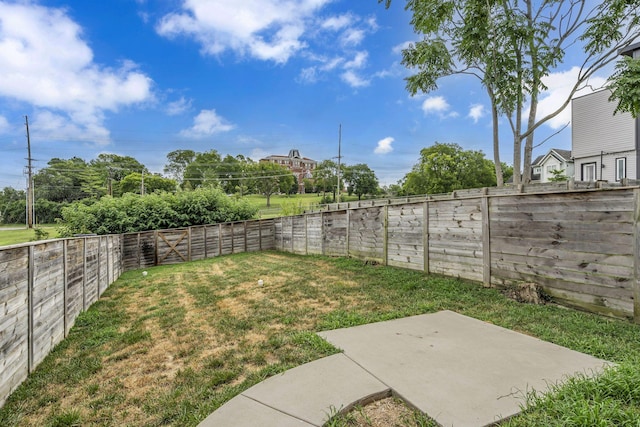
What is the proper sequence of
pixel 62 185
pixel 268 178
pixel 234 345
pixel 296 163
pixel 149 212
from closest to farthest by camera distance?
pixel 234 345 < pixel 149 212 < pixel 62 185 < pixel 268 178 < pixel 296 163

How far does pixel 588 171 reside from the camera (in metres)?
13.4

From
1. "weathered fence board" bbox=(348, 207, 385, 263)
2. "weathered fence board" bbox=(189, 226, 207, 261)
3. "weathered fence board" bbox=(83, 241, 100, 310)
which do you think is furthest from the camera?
"weathered fence board" bbox=(189, 226, 207, 261)

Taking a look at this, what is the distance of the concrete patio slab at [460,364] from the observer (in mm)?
1748

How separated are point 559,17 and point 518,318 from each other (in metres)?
9.52

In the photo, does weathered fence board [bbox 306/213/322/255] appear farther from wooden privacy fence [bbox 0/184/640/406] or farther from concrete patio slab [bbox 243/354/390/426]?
concrete patio slab [bbox 243/354/390/426]

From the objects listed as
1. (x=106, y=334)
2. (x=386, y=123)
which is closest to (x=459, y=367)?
(x=106, y=334)

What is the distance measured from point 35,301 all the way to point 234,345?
1.88 metres

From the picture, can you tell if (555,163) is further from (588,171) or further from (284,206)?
(284,206)

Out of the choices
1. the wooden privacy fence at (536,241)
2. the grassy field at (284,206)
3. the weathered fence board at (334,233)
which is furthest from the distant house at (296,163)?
the wooden privacy fence at (536,241)

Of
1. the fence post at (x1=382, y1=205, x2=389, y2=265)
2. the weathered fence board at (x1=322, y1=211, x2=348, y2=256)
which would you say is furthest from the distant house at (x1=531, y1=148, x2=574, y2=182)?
the fence post at (x1=382, y1=205, x2=389, y2=265)

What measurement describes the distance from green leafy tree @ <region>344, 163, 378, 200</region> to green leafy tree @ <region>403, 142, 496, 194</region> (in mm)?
21811

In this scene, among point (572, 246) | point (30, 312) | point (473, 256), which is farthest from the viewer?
point (473, 256)

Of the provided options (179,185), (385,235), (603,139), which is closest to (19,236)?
(179,185)

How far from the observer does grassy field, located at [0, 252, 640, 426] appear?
181cm
